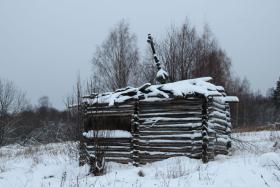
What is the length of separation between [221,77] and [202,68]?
3495 mm

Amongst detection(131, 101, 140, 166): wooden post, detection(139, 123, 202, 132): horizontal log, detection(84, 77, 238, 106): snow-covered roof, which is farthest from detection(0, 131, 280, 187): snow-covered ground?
detection(84, 77, 238, 106): snow-covered roof

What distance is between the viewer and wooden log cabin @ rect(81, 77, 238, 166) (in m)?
11.6

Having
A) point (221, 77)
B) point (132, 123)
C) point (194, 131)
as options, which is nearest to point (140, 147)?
point (132, 123)

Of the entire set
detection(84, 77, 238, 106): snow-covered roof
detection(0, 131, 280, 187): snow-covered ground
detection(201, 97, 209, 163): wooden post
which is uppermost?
detection(84, 77, 238, 106): snow-covered roof

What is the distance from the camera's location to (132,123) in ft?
40.2

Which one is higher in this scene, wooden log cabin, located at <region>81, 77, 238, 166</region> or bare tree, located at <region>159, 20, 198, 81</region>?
bare tree, located at <region>159, 20, 198, 81</region>

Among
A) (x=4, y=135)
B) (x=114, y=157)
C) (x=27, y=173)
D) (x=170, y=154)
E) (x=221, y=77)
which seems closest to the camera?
(x=27, y=173)

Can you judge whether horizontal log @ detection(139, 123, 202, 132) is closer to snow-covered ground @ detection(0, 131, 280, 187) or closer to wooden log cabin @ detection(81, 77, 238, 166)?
wooden log cabin @ detection(81, 77, 238, 166)

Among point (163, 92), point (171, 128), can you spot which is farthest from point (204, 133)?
point (163, 92)

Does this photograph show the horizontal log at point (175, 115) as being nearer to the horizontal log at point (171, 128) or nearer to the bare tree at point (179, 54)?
the horizontal log at point (171, 128)

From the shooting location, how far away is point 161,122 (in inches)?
478

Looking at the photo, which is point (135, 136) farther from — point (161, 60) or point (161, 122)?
point (161, 60)

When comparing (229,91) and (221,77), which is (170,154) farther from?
(229,91)

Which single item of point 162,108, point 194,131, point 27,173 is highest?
point 162,108
